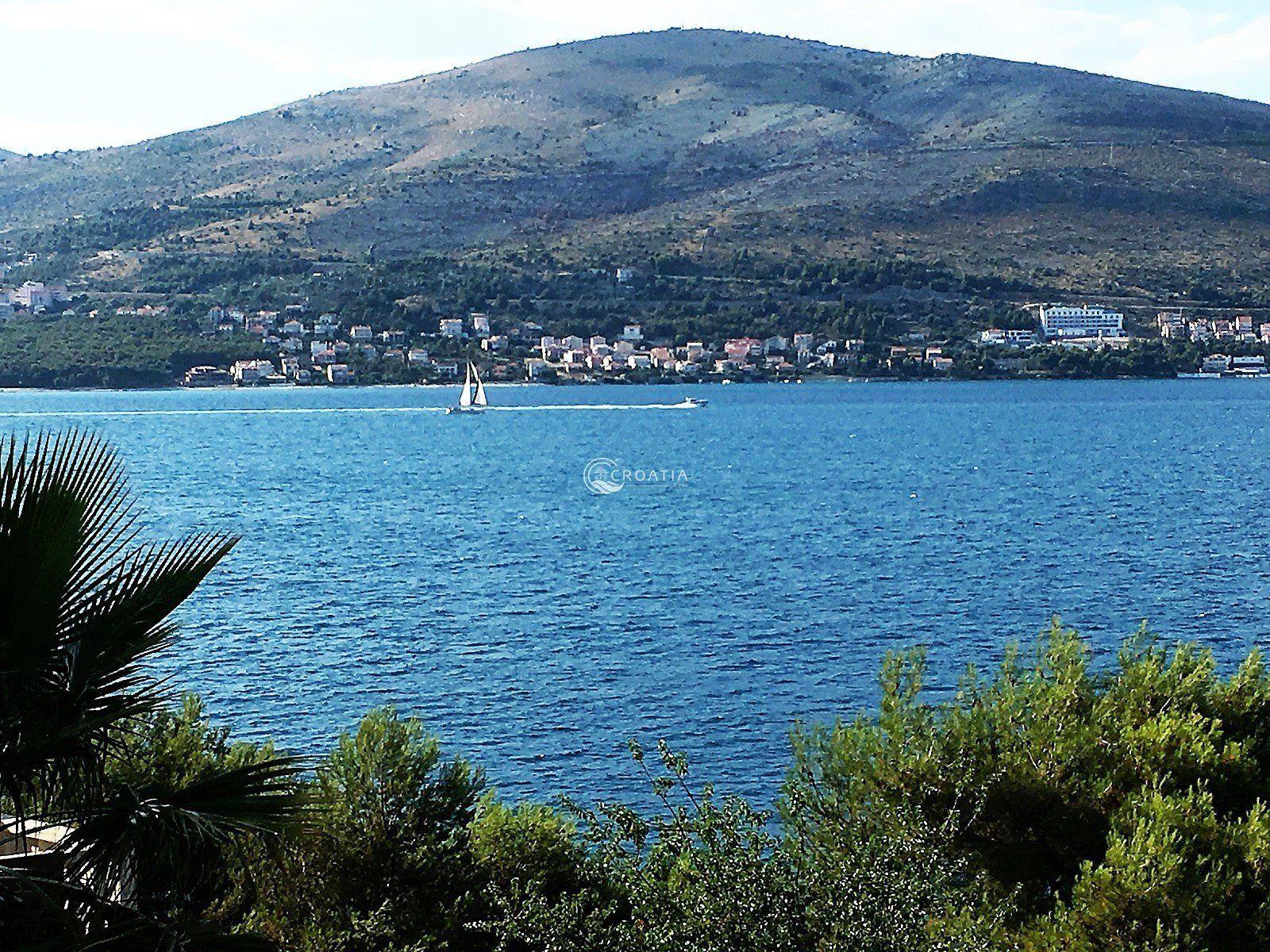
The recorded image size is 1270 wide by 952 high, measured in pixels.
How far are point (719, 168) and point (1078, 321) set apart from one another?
2006 inches

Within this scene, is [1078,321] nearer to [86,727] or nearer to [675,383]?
[675,383]

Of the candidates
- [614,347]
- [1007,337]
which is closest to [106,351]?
[614,347]

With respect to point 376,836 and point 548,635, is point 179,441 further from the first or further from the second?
point 376,836

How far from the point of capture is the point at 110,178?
16112 centimetres

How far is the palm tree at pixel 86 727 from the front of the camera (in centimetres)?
440

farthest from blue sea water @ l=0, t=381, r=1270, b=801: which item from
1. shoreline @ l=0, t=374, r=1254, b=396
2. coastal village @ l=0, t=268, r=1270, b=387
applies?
coastal village @ l=0, t=268, r=1270, b=387

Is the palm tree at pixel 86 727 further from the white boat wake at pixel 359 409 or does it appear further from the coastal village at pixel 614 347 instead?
the coastal village at pixel 614 347

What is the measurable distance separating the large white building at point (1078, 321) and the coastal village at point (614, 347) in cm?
13

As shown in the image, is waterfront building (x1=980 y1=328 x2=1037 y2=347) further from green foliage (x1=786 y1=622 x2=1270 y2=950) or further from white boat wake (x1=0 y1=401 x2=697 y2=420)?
green foliage (x1=786 y1=622 x2=1270 y2=950)

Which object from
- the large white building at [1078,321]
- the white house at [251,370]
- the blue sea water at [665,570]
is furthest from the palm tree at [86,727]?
the large white building at [1078,321]

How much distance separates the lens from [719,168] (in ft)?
516

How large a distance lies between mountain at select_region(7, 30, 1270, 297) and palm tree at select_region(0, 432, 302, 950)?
127 metres

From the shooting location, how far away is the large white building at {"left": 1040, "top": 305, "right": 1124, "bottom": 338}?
392 feet

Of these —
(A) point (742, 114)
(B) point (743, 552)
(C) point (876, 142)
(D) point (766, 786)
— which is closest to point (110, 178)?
(A) point (742, 114)
